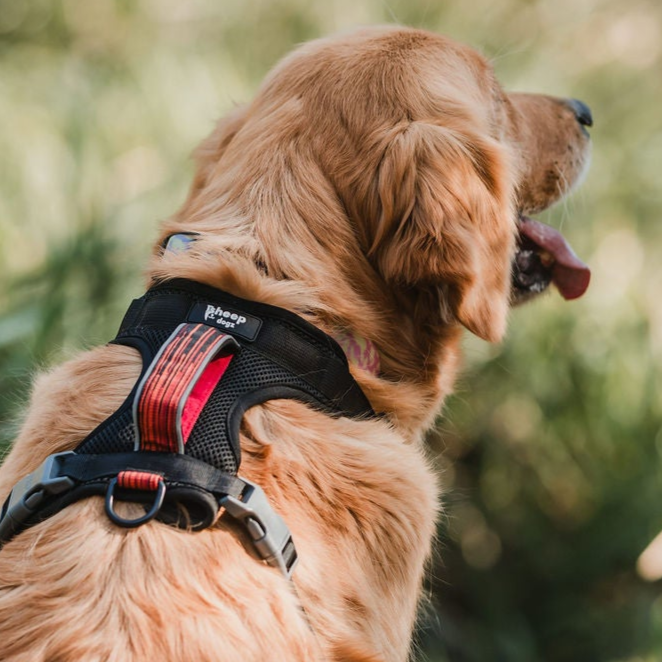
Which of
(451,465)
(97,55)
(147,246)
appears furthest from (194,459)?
(97,55)

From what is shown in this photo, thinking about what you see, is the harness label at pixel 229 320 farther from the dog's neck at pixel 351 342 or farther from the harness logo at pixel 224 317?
the dog's neck at pixel 351 342

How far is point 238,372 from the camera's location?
179cm

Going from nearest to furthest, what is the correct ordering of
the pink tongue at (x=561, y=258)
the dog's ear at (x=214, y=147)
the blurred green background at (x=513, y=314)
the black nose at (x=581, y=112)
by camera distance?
the dog's ear at (x=214, y=147) < the pink tongue at (x=561, y=258) < the black nose at (x=581, y=112) < the blurred green background at (x=513, y=314)

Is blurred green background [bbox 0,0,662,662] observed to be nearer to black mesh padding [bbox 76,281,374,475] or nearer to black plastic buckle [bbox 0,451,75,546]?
black mesh padding [bbox 76,281,374,475]

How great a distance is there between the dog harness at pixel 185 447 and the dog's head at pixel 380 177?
1.00 ft

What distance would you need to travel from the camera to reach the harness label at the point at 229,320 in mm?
1830

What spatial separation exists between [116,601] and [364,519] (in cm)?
60

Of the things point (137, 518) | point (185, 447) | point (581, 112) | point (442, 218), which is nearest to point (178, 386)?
point (185, 447)

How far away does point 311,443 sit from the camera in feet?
6.07

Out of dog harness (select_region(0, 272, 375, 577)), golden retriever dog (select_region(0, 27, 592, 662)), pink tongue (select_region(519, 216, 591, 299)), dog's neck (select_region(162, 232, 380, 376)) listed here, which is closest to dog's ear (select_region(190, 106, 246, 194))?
golden retriever dog (select_region(0, 27, 592, 662))

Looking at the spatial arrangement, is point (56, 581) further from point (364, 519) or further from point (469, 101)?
point (469, 101)

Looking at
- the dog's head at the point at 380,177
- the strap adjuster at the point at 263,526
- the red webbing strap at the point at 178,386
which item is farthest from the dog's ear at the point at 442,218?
the strap adjuster at the point at 263,526

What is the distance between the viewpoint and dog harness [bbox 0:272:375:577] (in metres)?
1.59

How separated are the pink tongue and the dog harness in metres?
1.22
